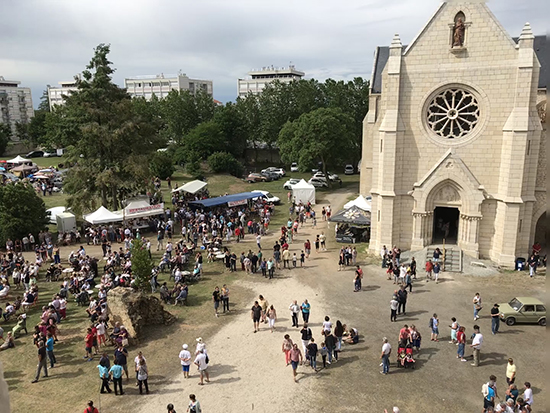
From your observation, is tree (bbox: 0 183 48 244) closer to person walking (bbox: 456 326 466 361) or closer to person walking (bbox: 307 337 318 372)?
person walking (bbox: 307 337 318 372)

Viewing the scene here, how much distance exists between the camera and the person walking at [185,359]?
51.9 ft

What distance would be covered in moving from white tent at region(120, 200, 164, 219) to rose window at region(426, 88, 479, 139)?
22.1m

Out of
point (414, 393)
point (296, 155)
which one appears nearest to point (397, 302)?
point (414, 393)

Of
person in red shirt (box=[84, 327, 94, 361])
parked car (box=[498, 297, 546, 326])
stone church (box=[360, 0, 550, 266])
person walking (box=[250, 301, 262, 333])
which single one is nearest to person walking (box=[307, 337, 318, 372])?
person walking (box=[250, 301, 262, 333])

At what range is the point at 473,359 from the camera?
17.0 m

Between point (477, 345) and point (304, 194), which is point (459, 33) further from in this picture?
Answer: point (304, 194)

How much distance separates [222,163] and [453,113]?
39878mm

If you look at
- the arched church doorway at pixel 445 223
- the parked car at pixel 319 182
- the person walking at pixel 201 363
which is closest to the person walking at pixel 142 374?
the person walking at pixel 201 363

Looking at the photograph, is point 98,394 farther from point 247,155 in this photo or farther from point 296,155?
point 247,155

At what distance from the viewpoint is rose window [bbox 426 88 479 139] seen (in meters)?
A: 28.1

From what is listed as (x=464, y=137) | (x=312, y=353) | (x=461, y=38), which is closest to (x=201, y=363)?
(x=312, y=353)

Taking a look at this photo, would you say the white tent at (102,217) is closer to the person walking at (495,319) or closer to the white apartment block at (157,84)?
the person walking at (495,319)

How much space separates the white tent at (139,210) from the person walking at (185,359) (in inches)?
841

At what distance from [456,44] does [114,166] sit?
27.8 m
